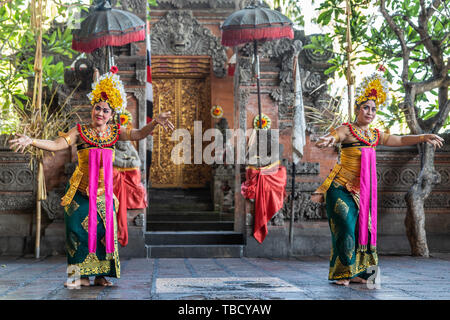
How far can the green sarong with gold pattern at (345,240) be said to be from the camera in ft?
17.2

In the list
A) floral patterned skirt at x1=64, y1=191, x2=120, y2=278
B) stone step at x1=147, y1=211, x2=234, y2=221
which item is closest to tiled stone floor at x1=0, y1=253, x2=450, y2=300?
floral patterned skirt at x1=64, y1=191, x2=120, y2=278

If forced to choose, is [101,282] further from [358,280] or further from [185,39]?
[185,39]

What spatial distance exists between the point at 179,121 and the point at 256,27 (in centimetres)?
499

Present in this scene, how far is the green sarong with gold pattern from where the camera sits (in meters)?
5.25

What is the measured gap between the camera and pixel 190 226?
31.0 ft

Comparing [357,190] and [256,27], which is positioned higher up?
[256,27]

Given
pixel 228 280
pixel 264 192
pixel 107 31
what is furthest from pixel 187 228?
pixel 228 280

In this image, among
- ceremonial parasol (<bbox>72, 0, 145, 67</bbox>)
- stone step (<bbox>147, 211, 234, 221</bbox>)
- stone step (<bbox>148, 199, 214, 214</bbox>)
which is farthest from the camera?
stone step (<bbox>148, 199, 214, 214</bbox>)

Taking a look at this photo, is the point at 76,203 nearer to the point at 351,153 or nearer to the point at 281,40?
the point at 351,153

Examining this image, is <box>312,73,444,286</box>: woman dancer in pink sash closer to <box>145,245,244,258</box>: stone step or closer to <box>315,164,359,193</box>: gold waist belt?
<box>315,164,359,193</box>: gold waist belt

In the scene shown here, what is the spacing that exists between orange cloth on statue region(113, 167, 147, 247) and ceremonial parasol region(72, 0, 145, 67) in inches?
69.1

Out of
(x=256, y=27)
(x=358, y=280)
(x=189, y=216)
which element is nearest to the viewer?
(x=358, y=280)

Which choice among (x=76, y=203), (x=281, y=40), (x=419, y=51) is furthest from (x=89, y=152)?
(x=419, y=51)

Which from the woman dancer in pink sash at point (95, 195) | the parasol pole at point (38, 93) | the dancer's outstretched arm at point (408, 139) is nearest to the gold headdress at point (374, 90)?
the dancer's outstretched arm at point (408, 139)
